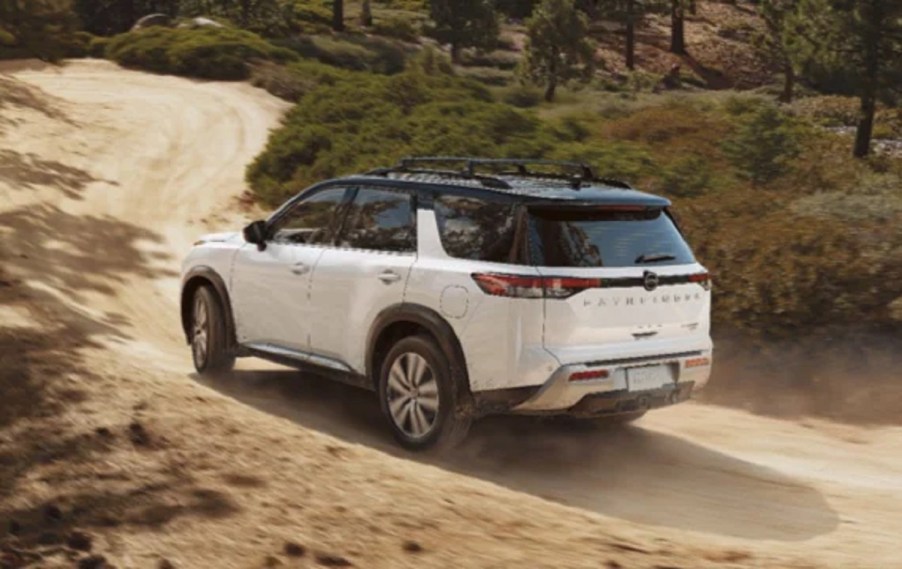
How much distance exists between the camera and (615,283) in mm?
7492

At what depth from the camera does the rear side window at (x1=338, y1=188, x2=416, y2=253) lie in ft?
26.9

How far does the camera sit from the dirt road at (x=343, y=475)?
6.07 metres

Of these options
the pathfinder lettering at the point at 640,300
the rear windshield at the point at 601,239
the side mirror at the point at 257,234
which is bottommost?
the pathfinder lettering at the point at 640,300

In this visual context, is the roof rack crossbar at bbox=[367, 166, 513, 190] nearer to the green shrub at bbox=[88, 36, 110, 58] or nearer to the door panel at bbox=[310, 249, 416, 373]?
the door panel at bbox=[310, 249, 416, 373]

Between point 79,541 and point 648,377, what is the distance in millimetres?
3510

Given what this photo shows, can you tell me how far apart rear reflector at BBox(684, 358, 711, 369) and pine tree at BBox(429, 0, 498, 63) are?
48036 mm

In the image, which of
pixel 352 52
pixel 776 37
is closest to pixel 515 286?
pixel 352 52

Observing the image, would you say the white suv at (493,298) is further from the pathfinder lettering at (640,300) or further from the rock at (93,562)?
the rock at (93,562)

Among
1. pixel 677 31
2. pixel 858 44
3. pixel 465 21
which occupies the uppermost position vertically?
pixel 465 21

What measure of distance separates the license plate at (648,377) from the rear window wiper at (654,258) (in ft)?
2.14

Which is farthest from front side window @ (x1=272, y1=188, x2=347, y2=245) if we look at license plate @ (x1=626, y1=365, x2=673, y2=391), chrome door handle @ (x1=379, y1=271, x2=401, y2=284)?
license plate @ (x1=626, y1=365, x2=673, y2=391)

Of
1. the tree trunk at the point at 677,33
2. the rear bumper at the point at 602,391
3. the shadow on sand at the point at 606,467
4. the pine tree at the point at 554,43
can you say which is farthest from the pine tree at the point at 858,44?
the rear bumper at the point at 602,391

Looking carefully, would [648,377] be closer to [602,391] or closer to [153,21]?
[602,391]

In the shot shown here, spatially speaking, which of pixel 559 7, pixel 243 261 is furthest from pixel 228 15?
pixel 243 261
